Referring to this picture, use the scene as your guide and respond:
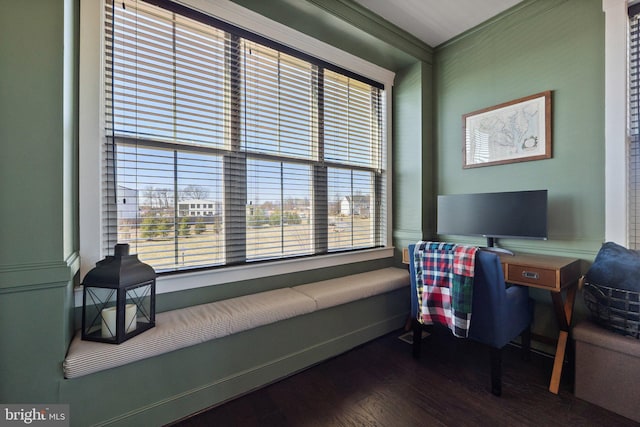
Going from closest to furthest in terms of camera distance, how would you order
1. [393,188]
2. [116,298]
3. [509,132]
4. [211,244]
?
[116,298], [211,244], [509,132], [393,188]

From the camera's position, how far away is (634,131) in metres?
1.90

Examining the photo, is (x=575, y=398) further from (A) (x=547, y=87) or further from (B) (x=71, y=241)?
(B) (x=71, y=241)

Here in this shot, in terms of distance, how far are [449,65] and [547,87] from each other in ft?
3.15

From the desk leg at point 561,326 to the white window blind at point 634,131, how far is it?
1.76ft

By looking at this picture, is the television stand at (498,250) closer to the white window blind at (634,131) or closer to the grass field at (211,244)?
the white window blind at (634,131)

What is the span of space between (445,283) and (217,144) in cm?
183

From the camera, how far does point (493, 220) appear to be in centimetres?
232

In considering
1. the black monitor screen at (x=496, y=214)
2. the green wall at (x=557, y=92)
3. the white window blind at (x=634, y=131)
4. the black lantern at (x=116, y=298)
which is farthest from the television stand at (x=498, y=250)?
the black lantern at (x=116, y=298)

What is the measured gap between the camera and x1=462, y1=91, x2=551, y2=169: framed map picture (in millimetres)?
2277

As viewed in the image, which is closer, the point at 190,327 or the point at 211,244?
the point at 190,327

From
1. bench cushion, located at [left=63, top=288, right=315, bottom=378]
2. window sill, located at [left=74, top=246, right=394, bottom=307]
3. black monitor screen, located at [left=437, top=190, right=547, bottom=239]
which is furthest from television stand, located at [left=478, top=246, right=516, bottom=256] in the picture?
bench cushion, located at [left=63, top=288, right=315, bottom=378]

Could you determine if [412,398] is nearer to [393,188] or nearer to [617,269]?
[617,269]
